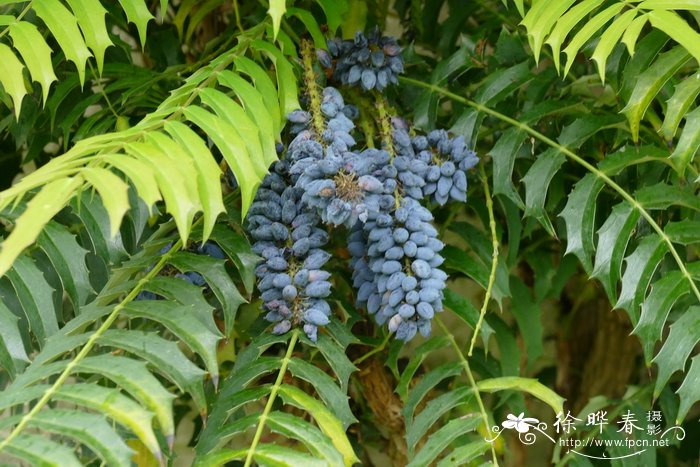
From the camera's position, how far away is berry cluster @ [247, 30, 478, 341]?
0.77 meters

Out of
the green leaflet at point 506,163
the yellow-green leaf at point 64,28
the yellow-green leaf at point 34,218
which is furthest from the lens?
the green leaflet at point 506,163

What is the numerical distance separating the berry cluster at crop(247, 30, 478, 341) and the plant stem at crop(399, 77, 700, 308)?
11 cm

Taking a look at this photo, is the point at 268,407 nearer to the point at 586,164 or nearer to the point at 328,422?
the point at 328,422

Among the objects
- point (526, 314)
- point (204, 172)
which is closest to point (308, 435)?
point (204, 172)

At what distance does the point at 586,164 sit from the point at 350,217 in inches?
11.1

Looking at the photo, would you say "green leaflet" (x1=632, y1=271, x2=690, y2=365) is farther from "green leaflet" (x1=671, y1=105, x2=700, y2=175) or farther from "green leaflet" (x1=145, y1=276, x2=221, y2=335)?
"green leaflet" (x1=145, y1=276, x2=221, y2=335)

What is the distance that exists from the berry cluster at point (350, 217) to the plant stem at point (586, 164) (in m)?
0.11

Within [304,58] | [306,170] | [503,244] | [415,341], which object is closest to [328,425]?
[306,170]

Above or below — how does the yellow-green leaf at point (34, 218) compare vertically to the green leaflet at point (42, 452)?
above

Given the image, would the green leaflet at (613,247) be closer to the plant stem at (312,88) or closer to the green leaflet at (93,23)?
the plant stem at (312,88)

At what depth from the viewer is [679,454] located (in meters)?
1.69

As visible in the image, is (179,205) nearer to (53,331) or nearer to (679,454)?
(53,331)

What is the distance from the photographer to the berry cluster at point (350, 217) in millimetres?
767

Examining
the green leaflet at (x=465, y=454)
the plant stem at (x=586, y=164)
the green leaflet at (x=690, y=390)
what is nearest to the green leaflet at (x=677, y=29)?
the plant stem at (x=586, y=164)
